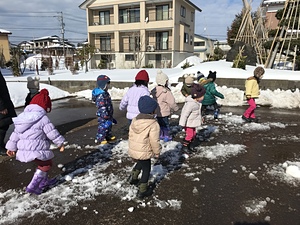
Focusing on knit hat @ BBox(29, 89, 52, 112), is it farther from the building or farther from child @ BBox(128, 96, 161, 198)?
A: the building

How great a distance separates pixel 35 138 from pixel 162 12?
26719mm

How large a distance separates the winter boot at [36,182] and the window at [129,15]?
1073 inches

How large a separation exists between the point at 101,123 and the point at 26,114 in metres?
2.03

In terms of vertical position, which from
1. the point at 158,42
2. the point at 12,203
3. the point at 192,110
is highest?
the point at 158,42

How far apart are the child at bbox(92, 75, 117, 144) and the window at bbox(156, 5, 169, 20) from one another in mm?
24194

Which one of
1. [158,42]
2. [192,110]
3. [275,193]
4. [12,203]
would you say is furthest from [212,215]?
Result: [158,42]

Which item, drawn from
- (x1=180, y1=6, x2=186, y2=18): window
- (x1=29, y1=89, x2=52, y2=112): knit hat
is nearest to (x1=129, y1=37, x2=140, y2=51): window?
(x1=180, y1=6, x2=186, y2=18): window

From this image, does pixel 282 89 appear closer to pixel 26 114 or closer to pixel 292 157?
pixel 292 157

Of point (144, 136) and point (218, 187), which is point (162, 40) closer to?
point (218, 187)

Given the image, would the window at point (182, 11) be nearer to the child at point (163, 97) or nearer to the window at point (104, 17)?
the window at point (104, 17)

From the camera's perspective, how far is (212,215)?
2496mm

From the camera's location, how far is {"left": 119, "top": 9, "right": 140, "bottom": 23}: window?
90.4 feet

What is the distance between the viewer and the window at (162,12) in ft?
86.2

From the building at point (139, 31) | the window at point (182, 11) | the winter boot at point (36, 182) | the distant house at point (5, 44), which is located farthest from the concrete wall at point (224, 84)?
the distant house at point (5, 44)
